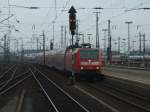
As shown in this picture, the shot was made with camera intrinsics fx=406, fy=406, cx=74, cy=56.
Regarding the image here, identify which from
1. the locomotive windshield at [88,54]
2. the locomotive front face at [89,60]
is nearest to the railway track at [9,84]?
the locomotive front face at [89,60]

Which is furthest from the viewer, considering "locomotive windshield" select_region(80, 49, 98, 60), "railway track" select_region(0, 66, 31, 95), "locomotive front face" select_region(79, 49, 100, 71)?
"locomotive windshield" select_region(80, 49, 98, 60)

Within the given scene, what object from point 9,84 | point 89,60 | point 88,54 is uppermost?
point 88,54

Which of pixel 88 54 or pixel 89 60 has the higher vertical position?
pixel 88 54

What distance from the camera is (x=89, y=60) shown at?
35.7 meters

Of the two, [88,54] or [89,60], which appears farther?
[88,54]

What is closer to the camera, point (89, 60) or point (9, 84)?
point (89, 60)

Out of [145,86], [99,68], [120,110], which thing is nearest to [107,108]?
[120,110]

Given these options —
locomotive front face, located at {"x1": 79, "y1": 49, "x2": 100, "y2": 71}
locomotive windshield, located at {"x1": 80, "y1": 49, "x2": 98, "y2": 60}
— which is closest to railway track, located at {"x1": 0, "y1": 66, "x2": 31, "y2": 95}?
locomotive front face, located at {"x1": 79, "y1": 49, "x2": 100, "y2": 71}

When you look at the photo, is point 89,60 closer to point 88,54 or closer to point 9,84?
point 88,54

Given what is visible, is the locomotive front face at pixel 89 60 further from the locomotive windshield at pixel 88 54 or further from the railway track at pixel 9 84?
the railway track at pixel 9 84

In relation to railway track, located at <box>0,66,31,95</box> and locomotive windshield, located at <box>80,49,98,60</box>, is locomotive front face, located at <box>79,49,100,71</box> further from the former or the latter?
railway track, located at <box>0,66,31,95</box>

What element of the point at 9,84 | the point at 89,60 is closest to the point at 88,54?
the point at 89,60

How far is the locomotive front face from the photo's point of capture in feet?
116

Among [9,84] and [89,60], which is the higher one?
[89,60]
